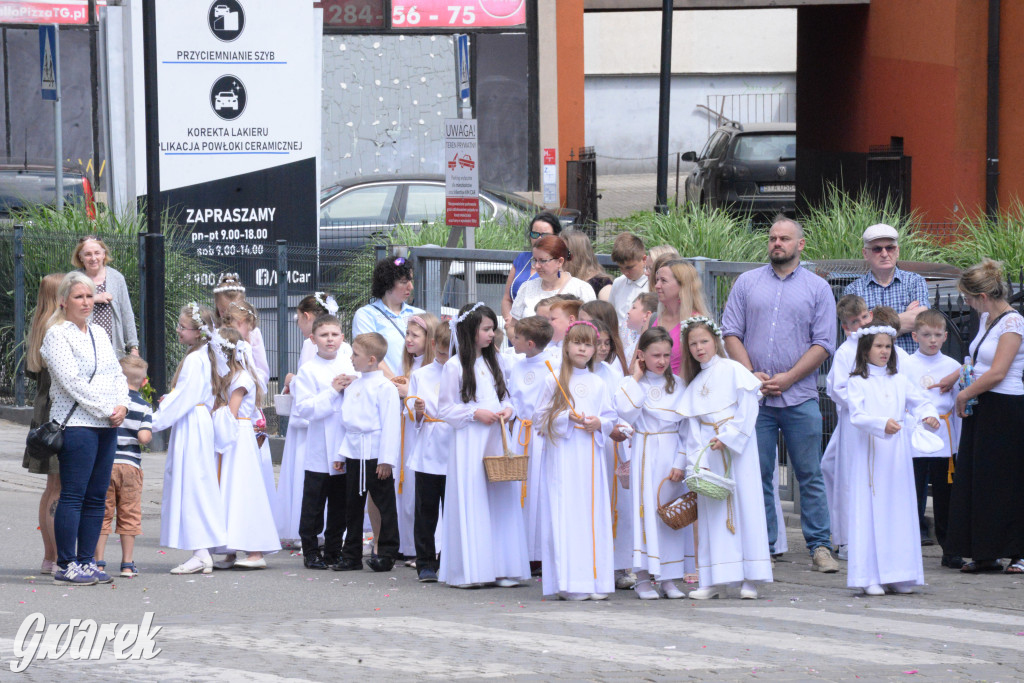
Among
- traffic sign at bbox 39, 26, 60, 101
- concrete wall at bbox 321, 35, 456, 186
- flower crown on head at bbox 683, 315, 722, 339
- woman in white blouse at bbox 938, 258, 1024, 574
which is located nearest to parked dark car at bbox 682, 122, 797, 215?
concrete wall at bbox 321, 35, 456, 186

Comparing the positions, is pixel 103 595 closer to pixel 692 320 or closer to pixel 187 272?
pixel 692 320

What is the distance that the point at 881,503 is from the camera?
337 inches

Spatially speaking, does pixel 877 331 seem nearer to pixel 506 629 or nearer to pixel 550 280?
pixel 550 280

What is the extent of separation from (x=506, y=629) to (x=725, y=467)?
1.67 metres

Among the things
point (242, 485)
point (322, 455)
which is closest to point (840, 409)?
point (322, 455)

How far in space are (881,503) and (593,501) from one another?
153 centimetres

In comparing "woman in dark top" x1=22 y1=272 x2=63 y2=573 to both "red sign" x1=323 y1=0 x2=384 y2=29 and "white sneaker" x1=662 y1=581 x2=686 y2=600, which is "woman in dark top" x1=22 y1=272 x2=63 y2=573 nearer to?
"white sneaker" x1=662 y1=581 x2=686 y2=600

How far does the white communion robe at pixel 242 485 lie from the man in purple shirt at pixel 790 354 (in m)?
2.94

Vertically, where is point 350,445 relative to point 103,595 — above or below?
above

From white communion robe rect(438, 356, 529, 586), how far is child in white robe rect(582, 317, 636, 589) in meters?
0.54

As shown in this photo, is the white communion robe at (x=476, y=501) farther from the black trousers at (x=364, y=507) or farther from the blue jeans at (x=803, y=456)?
the blue jeans at (x=803, y=456)

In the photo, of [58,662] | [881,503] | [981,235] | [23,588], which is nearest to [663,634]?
[881,503]

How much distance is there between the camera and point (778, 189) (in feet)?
94.6

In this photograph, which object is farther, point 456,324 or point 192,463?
point 192,463
